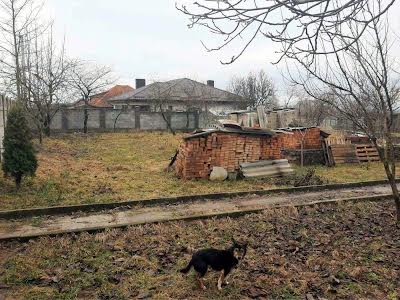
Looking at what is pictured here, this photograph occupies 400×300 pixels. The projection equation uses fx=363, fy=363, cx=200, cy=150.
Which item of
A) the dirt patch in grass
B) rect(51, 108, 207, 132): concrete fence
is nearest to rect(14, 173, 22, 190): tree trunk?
the dirt patch in grass

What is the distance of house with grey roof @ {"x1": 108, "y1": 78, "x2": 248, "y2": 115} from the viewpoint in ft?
107

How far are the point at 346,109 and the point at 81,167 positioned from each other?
972 centimetres

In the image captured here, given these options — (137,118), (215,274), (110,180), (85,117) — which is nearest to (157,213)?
(215,274)

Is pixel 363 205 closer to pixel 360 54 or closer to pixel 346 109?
pixel 346 109

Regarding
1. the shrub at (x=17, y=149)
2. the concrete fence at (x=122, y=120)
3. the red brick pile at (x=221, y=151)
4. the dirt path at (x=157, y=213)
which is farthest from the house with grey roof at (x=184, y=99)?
the dirt path at (x=157, y=213)

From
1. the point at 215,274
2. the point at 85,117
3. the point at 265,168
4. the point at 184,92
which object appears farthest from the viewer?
the point at 184,92

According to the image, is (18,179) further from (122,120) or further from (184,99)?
(184,99)

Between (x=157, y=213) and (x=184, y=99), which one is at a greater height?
(x=184, y=99)

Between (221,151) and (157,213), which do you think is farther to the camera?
(221,151)

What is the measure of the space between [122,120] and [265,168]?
1895cm

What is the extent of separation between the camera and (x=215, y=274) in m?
4.46

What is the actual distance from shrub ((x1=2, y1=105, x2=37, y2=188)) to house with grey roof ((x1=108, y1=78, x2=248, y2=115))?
22.5 m

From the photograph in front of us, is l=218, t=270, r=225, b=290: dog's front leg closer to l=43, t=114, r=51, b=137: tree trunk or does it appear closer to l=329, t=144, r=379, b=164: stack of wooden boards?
l=329, t=144, r=379, b=164: stack of wooden boards

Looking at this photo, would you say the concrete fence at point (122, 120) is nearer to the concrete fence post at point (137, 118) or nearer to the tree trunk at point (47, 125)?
the concrete fence post at point (137, 118)
